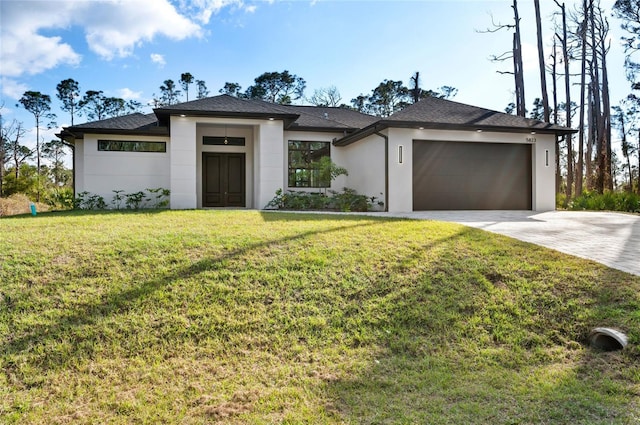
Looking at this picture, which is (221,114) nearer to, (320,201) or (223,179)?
(223,179)

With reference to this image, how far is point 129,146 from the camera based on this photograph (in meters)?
14.1

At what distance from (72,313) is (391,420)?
337 centimetres

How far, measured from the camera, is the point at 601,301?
4562 mm

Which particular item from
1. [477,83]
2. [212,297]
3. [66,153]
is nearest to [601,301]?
[212,297]

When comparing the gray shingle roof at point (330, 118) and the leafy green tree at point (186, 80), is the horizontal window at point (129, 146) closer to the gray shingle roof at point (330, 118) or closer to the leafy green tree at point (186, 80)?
the gray shingle roof at point (330, 118)

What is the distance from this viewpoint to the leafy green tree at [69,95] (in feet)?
102

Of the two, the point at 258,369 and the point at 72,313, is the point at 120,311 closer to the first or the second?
the point at 72,313

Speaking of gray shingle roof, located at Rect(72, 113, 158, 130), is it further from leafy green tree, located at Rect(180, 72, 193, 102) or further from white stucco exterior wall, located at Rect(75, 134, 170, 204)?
leafy green tree, located at Rect(180, 72, 193, 102)

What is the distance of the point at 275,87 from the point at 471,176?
2378 cm

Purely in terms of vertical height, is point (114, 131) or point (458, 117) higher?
point (458, 117)

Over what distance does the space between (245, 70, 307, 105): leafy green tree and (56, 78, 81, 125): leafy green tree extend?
1283 centimetres

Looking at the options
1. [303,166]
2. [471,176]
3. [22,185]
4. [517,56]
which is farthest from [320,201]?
[22,185]

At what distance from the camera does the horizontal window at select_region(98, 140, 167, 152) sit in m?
14.0

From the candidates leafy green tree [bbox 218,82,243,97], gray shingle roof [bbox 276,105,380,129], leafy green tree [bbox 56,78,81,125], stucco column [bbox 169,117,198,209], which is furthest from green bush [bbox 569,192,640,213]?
leafy green tree [bbox 56,78,81,125]
